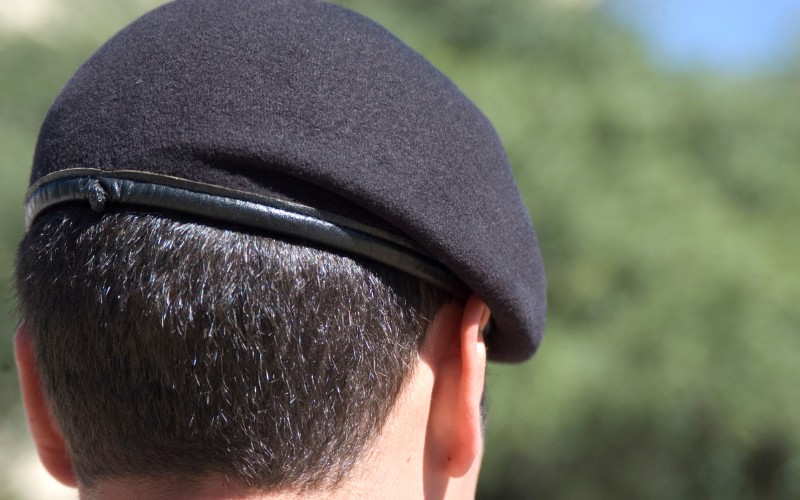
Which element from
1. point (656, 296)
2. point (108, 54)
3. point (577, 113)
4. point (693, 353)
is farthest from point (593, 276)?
point (108, 54)

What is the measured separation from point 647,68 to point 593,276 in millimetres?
1631

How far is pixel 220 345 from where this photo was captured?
102 cm

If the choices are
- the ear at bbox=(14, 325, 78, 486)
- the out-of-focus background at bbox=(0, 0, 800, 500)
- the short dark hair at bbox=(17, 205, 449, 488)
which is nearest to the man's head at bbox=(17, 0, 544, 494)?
the short dark hair at bbox=(17, 205, 449, 488)

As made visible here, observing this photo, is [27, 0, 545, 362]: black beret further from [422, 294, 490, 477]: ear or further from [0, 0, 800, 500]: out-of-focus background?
[0, 0, 800, 500]: out-of-focus background

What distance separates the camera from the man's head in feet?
3.33

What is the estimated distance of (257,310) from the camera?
1020 millimetres

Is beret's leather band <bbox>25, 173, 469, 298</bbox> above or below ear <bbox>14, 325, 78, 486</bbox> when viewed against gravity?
above

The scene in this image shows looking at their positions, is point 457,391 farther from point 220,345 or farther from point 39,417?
point 39,417

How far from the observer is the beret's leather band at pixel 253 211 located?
1004 millimetres

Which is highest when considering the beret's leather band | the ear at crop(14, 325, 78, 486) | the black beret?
the black beret

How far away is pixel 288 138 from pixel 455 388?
1.29 feet

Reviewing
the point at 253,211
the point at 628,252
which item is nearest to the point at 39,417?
the point at 253,211

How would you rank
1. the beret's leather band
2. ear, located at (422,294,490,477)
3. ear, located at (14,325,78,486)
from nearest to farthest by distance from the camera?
the beret's leather band, ear, located at (422,294,490,477), ear, located at (14,325,78,486)

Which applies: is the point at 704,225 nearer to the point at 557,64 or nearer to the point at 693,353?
the point at 693,353
